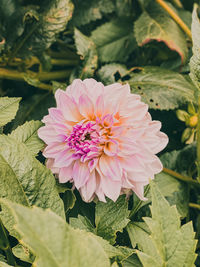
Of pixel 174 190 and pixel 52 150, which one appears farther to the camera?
pixel 174 190

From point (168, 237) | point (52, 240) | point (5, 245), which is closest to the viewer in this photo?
point (52, 240)

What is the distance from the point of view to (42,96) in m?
0.92

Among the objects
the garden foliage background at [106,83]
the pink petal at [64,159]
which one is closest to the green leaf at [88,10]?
the garden foliage background at [106,83]

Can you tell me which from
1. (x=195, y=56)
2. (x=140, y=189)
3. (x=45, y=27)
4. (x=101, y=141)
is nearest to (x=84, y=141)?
(x=101, y=141)

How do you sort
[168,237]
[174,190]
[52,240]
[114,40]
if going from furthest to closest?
[114,40] → [174,190] → [168,237] → [52,240]

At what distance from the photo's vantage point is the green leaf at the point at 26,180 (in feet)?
1.72

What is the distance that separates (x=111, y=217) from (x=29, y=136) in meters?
0.22

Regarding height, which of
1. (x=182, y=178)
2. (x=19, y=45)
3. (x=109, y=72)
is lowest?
(x=182, y=178)

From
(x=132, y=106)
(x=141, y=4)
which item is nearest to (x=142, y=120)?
(x=132, y=106)

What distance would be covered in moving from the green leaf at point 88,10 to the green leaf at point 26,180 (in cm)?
53

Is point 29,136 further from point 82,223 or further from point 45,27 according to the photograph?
point 45,27

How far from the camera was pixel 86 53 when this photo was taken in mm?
858

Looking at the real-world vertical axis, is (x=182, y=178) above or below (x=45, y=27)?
below

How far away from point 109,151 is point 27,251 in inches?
8.5
